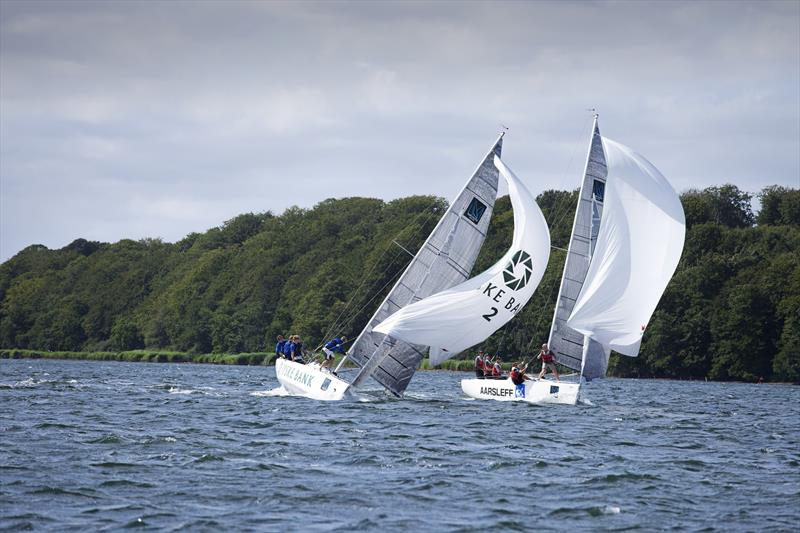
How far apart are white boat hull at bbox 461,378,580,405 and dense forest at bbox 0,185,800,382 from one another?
13.8 metres

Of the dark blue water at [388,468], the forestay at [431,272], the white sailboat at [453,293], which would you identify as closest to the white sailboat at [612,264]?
the white sailboat at [453,293]

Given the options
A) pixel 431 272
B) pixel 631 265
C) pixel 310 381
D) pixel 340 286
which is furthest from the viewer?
pixel 340 286

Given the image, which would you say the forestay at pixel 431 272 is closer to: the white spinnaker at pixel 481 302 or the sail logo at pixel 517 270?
the white spinnaker at pixel 481 302

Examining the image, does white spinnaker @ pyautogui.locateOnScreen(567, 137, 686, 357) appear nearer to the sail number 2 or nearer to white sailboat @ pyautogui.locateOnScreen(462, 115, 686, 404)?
white sailboat @ pyautogui.locateOnScreen(462, 115, 686, 404)

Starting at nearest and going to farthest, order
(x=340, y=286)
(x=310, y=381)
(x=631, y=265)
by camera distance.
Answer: (x=631, y=265) < (x=310, y=381) < (x=340, y=286)

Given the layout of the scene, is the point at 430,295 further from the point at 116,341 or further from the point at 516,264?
the point at 116,341

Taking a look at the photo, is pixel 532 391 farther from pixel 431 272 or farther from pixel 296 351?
pixel 296 351

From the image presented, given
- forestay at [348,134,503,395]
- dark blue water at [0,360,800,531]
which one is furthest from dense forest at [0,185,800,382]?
dark blue water at [0,360,800,531]

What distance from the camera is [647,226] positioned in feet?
110

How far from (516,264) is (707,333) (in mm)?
41132

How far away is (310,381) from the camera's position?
115 ft

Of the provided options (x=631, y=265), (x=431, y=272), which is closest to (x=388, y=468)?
(x=431, y=272)

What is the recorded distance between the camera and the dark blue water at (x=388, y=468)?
53.0 feet

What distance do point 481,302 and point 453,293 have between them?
86 centimetres
